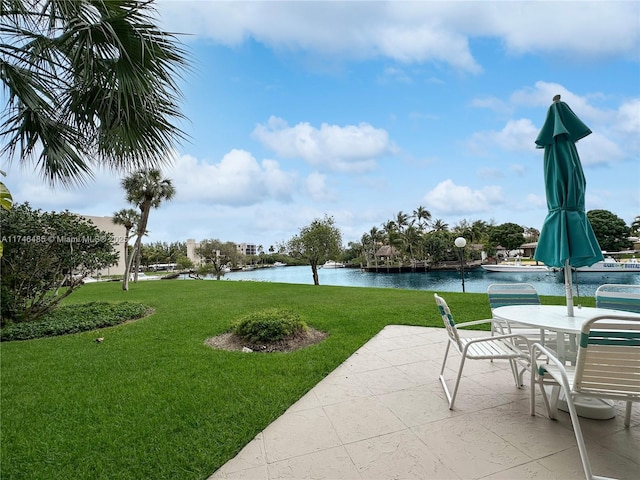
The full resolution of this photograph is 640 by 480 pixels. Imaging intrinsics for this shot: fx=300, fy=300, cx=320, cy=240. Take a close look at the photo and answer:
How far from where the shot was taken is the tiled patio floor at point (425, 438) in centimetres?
174

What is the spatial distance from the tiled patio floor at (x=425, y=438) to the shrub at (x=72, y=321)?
567 cm

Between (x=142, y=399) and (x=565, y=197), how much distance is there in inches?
166

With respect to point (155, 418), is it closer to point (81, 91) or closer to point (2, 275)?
point (81, 91)

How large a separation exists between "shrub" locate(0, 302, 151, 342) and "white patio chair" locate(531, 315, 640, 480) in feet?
24.6

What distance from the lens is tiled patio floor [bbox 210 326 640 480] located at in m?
1.74

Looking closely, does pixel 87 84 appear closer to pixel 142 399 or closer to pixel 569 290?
pixel 142 399

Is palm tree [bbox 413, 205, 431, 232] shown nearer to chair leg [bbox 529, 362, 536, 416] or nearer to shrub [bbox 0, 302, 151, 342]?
shrub [bbox 0, 302, 151, 342]

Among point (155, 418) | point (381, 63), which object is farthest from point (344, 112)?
point (155, 418)

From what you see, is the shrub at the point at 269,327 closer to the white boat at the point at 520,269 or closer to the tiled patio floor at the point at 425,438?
the tiled patio floor at the point at 425,438

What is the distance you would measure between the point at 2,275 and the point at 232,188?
1037 centimetres

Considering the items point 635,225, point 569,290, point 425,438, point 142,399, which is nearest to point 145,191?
point 142,399

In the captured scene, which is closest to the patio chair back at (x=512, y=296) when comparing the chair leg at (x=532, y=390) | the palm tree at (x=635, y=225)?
the chair leg at (x=532, y=390)

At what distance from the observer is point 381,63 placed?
8.95 metres

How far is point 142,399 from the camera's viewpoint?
110 inches
